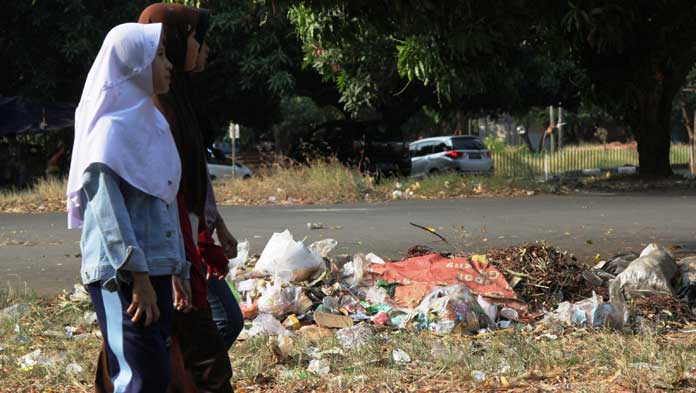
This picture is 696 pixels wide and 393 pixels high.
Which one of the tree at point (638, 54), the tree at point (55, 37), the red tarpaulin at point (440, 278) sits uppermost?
the tree at point (55, 37)

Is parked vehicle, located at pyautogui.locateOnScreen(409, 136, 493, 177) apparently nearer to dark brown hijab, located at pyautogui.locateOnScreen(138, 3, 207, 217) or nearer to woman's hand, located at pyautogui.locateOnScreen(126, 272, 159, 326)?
dark brown hijab, located at pyautogui.locateOnScreen(138, 3, 207, 217)

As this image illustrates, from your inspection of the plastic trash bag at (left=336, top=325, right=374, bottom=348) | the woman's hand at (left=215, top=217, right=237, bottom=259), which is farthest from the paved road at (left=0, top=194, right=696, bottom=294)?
the woman's hand at (left=215, top=217, right=237, bottom=259)

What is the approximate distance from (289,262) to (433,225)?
636 centimetres

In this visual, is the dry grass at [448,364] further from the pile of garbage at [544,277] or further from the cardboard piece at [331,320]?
the pile of garbage at [544,277]

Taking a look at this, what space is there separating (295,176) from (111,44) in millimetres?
15903

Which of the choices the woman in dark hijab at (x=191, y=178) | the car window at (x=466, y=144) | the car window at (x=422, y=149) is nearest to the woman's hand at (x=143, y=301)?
the woman in dark hijab at (x=191, y=178)

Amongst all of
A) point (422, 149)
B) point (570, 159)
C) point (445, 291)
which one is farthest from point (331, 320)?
point (570, 159)

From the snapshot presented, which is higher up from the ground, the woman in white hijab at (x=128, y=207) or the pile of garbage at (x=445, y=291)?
the woman in white hijab at (x=128, y=207)

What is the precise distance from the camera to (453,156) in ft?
101

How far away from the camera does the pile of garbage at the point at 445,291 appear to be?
600 centimetres

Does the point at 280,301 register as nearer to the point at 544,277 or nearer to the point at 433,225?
the point at 544,277

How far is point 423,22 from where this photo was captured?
26.3 feet

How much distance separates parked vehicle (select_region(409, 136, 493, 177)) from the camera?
30580 millimetres

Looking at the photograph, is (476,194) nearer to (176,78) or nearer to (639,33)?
(639,33)
